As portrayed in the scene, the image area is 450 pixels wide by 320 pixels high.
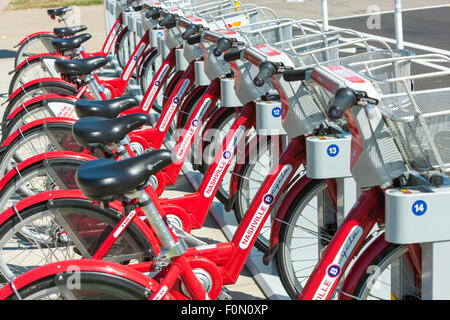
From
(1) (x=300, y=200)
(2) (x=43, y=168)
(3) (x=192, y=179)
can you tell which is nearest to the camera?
(1) (x=300, y=200)

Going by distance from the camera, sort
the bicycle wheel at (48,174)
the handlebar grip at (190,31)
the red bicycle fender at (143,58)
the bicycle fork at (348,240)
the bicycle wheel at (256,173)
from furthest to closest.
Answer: the red bicycle fender at (143,58) < the handlebar grip at (190,31) < the bicycle wheel at (256,173) < the bicycle wheel at (48,174) < the bicycle fork at (348,240)

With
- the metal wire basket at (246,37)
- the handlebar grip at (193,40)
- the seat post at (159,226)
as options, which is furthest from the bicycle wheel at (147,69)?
the seat post at (159,226)

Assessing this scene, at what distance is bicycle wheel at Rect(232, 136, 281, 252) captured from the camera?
4496 millimetres

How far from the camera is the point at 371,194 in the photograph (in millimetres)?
2928

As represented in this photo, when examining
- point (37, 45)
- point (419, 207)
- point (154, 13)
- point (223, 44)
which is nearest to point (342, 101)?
point (419, 207)

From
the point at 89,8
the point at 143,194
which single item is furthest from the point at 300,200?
the point at 89,8

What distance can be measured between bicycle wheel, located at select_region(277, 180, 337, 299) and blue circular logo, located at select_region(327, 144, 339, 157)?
297 mm

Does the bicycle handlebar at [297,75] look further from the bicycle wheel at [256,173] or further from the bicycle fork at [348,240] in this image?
the bicycle wheel at [256,173]

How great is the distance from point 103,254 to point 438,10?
13.6 meters

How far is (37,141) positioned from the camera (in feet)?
16.4

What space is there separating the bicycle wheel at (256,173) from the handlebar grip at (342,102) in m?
1.68

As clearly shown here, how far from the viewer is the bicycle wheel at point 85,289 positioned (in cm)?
276

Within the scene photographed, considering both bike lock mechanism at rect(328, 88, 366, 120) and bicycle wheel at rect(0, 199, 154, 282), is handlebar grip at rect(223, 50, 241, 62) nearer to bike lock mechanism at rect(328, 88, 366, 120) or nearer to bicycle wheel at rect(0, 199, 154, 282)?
bicycle wheel at rect(0, 199, 154, 282)
